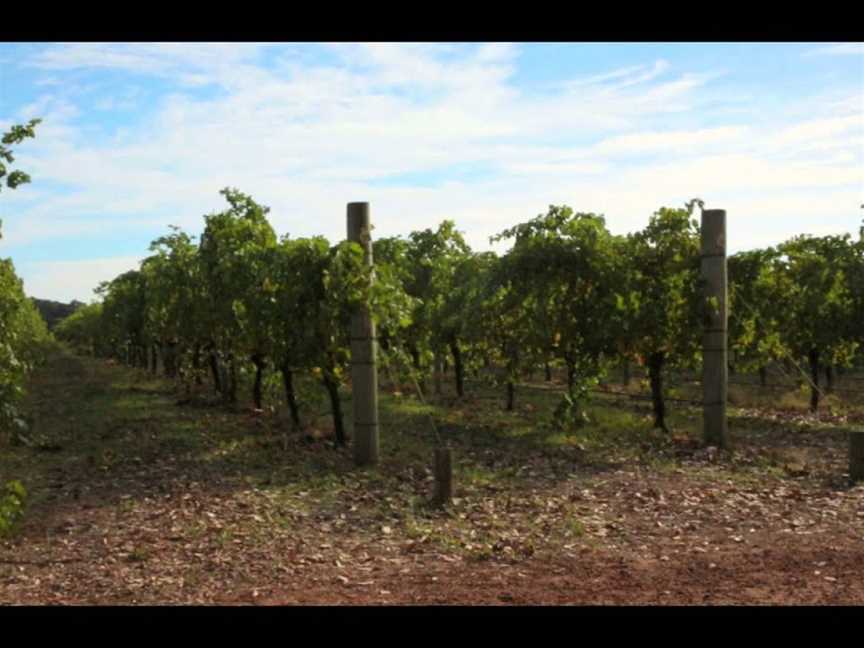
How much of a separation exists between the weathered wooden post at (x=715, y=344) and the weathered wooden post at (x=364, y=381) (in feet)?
15.9

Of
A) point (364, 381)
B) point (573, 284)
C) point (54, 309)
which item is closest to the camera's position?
point (364, 381)

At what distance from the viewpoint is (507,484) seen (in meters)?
9.71

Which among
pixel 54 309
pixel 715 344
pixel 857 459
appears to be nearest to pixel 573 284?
pixel 715 344

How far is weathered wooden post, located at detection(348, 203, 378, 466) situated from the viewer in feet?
35.1

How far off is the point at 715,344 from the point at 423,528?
6280 millimetres

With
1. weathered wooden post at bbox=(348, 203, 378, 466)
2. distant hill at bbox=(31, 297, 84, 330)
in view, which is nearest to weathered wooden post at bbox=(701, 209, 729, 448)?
weathered wooden post at bbox=(348, 203, 378, 466)

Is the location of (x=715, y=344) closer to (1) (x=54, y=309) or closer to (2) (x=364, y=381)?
(2) (x=364, y=381)

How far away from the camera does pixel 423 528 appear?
7770mm

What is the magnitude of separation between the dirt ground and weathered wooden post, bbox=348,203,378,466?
32cm

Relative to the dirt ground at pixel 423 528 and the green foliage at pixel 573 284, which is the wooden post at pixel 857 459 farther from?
the green foliage at pixel 573 284

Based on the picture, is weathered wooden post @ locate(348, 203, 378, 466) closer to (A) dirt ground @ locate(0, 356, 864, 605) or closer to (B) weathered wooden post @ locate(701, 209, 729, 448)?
(A) dirt ground @ locate(0, 356, 864, 605)

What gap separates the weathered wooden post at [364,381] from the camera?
10.7 m

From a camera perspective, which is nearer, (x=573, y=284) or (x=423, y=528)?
(x=423, y=528)

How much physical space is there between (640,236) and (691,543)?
7179 millimetres
